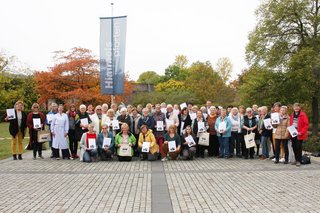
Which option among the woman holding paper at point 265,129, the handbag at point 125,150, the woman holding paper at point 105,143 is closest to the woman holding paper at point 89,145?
the woman holding paper at point 105,143

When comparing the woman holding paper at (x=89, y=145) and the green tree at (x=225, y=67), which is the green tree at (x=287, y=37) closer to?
the woman holding paper at (x=89, y=145)

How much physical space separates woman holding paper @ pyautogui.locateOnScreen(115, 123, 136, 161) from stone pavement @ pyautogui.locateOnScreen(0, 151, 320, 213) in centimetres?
49

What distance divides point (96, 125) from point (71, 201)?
6721 mm

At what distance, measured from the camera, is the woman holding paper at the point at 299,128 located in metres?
12.0

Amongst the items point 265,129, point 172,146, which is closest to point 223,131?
point 265,129

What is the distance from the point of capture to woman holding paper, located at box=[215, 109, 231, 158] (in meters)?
14.0

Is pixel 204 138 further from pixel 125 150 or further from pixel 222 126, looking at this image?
pixel 125 150

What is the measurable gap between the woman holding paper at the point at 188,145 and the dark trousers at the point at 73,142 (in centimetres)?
395

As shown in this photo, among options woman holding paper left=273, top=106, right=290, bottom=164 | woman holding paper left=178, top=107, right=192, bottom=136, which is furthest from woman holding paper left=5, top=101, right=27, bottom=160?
woman holding paper left=273, top=106, right=290, bottom=164

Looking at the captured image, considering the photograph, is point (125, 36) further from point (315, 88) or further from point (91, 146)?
point (315, 88)

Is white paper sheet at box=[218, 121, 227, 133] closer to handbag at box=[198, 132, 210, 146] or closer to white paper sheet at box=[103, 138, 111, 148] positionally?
handbag at box=[198, 132, 210, 146]

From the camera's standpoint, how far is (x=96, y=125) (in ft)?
46.7

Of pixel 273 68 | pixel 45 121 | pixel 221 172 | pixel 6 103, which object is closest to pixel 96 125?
pixel 45 121

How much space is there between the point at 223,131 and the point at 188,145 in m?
1.34
